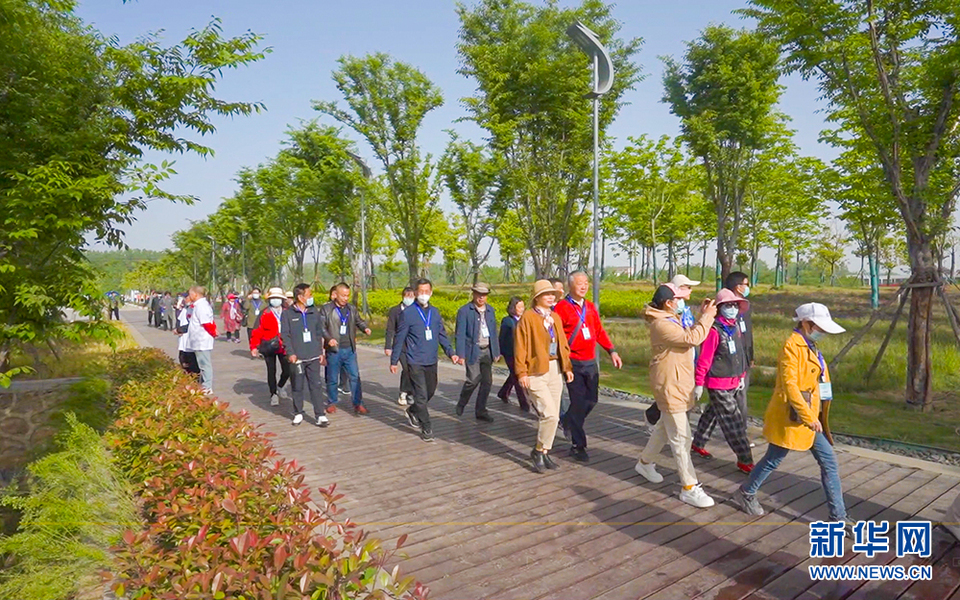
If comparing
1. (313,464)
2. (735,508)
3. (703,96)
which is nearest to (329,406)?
(313,464)

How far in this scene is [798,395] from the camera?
3.94 metres

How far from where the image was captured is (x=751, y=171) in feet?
71.1

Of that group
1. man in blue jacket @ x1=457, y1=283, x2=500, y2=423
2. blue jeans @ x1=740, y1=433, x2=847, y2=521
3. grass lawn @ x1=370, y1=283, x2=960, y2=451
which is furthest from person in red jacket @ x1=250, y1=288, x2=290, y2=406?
blue jeans @ x1=740, y1=433, x2=847, y2=521

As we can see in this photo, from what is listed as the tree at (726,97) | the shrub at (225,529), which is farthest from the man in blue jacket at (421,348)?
the tree at (726,97)

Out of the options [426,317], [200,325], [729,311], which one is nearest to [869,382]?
[729,311]

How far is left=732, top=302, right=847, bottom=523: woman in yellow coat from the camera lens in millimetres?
3963

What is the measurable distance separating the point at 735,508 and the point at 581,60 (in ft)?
42.7

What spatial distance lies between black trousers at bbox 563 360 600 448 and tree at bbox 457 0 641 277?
11.0m

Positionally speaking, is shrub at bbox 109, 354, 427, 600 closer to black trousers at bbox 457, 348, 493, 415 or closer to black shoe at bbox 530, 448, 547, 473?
black shoe at bbox 530, 448, 547, 473

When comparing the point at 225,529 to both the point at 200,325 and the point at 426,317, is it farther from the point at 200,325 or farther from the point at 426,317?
the point at 200,325

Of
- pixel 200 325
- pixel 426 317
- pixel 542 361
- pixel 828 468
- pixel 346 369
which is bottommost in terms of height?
pixel 828 468

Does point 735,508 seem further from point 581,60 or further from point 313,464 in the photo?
point 581,60

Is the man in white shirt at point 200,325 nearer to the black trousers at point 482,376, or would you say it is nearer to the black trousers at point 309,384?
the black trousers at point 309,384

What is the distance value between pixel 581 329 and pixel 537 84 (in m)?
11.3
